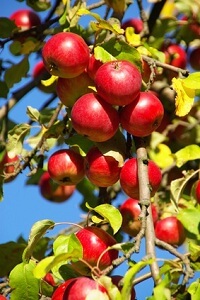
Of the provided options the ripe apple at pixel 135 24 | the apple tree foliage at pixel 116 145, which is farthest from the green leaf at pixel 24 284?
the ripe apple at pixel 135 24

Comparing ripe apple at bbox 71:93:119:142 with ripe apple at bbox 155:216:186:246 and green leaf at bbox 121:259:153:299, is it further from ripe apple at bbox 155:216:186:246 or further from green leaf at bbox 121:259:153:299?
ripe apple at bbox 155:216:186:246

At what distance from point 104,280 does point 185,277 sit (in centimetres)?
15

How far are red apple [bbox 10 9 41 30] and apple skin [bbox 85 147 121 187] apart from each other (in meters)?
1.06

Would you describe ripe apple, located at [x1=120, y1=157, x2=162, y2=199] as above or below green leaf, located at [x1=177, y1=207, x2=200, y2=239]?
above

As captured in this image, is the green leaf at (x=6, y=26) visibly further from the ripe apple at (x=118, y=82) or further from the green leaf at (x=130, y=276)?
the green leaf at (x=130, y=276)

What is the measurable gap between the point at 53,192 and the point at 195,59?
67 cm

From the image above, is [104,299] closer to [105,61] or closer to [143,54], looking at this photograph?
[105,61]

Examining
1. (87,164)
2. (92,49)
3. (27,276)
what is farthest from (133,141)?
(27,276)

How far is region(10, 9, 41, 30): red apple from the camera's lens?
8.43 ft

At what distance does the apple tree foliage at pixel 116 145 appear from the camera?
1.34 m

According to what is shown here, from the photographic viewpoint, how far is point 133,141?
5.39 feet

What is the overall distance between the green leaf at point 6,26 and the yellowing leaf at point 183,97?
763mm

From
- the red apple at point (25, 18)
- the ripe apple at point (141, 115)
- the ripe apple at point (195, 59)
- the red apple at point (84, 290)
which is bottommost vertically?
the ripe apple at point (195, 59)

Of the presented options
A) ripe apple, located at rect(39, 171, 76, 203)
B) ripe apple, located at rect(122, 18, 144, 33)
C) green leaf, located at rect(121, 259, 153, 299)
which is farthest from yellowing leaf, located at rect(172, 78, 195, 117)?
ripe apple, located at rect(39, 171, 76, 203)
